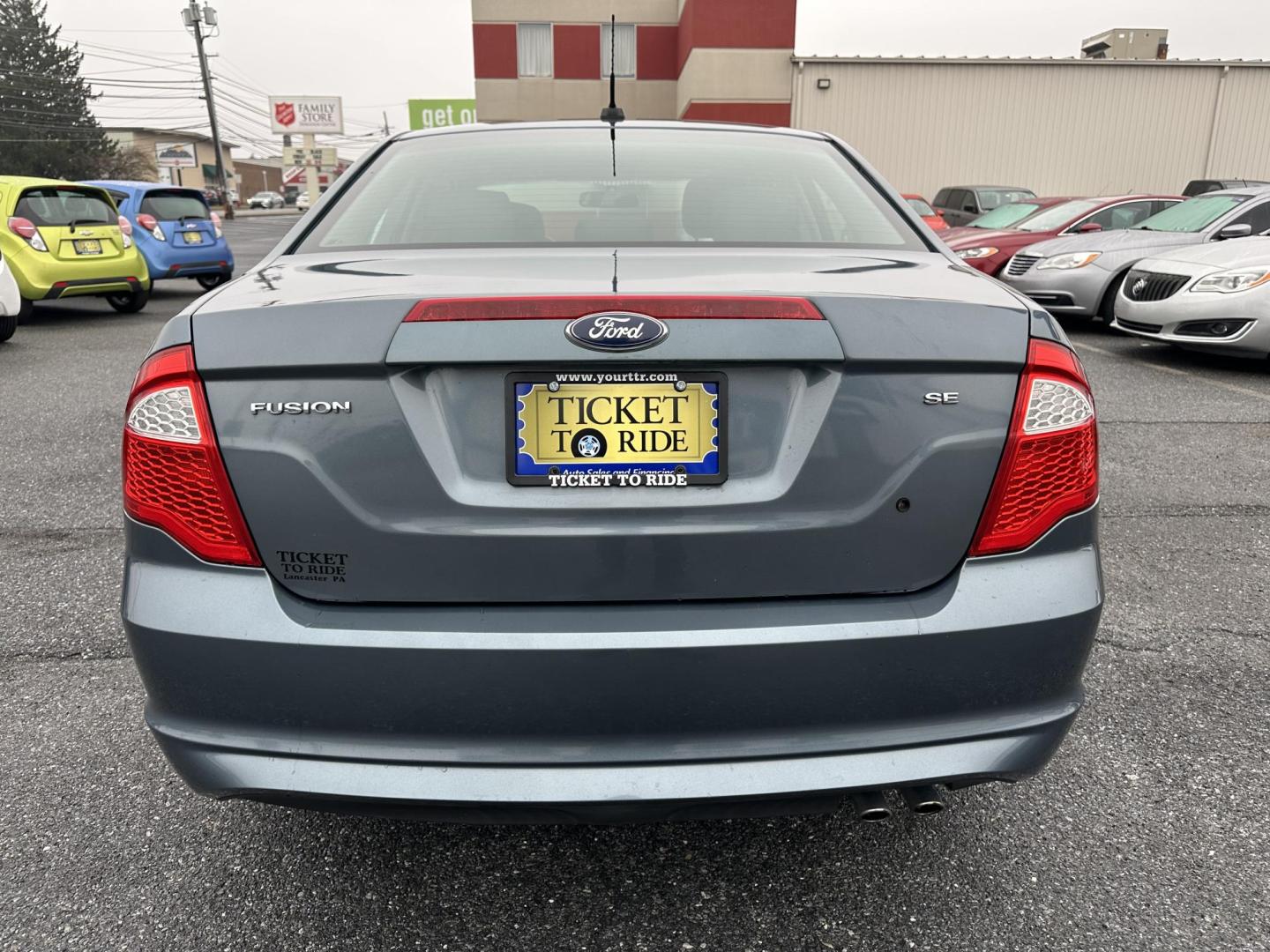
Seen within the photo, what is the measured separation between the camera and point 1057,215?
11836 mm

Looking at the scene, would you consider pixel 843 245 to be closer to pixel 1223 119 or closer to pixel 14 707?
pixel 14 707

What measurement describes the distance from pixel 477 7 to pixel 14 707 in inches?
1345

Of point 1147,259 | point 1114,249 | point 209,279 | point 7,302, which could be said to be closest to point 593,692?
point 1147,259

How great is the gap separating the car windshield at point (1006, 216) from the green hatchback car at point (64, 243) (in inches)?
423

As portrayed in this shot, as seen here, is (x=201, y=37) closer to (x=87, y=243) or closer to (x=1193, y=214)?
(x=87, y=243)

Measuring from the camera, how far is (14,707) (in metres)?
2.70

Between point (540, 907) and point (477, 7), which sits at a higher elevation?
point (477, 7)

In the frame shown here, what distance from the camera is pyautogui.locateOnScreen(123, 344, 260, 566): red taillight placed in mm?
1575

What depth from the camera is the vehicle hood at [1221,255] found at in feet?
25.1

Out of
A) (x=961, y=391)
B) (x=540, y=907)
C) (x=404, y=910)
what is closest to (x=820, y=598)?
(x=961, y=391)

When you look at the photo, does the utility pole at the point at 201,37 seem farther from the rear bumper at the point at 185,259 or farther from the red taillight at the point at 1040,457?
the red taillight at the point at 1040,457

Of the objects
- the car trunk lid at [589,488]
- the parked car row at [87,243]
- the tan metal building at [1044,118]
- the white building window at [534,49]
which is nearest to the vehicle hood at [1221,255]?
the car trunk lid at [589,488]

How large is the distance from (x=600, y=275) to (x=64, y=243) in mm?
10734

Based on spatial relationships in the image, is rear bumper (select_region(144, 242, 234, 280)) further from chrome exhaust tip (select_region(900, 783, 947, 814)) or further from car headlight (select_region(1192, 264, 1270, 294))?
chrome exhaust tip (select_region(900, 783, 947, 814))
